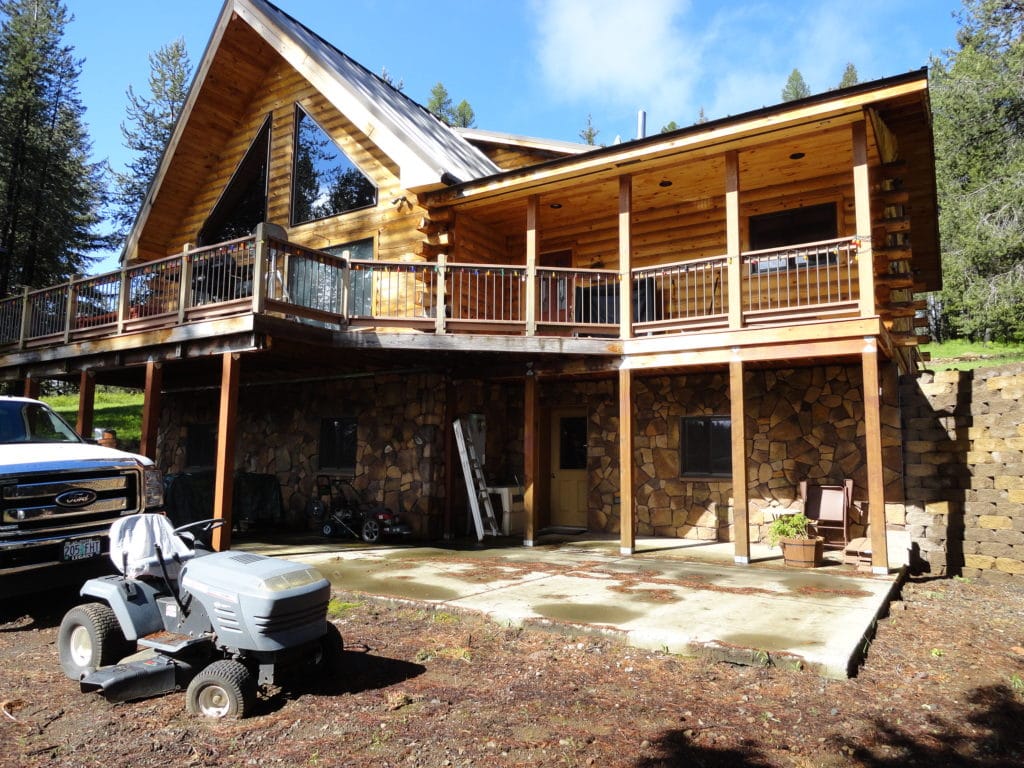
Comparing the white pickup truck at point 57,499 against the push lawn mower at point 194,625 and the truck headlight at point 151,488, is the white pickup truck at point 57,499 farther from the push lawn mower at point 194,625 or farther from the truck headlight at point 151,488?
the push lawn mower at point 194,625

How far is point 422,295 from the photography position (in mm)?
11836

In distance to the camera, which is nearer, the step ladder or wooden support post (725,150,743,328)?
wooden support post (725,150,743,328)

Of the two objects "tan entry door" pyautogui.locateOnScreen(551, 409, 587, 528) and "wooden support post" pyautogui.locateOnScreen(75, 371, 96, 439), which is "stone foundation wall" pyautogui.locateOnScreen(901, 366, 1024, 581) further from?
"wooden support post" pyautogui.locateOnScreen(75, 371, 96, 439)

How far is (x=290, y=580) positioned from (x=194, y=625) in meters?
0.78

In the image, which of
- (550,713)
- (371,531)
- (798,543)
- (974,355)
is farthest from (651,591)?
(974,355)

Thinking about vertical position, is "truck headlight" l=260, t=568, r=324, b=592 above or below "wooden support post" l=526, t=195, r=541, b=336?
below

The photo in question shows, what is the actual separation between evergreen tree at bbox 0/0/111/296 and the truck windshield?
66.3 feet

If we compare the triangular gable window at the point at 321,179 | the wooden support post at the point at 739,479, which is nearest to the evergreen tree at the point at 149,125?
the triangular gable window at the point at 321,179

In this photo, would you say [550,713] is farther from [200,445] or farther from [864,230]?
[200,445]

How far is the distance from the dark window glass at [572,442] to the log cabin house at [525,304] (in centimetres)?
4

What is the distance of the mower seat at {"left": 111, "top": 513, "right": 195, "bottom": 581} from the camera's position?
15.0 ft

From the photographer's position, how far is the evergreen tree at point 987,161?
23.8 m

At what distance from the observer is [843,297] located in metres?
10.8

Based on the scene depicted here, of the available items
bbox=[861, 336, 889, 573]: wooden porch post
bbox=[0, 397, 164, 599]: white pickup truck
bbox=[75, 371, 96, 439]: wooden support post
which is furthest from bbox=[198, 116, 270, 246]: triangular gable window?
bbox=[861, 336, 889, 573]: wooden porch post
